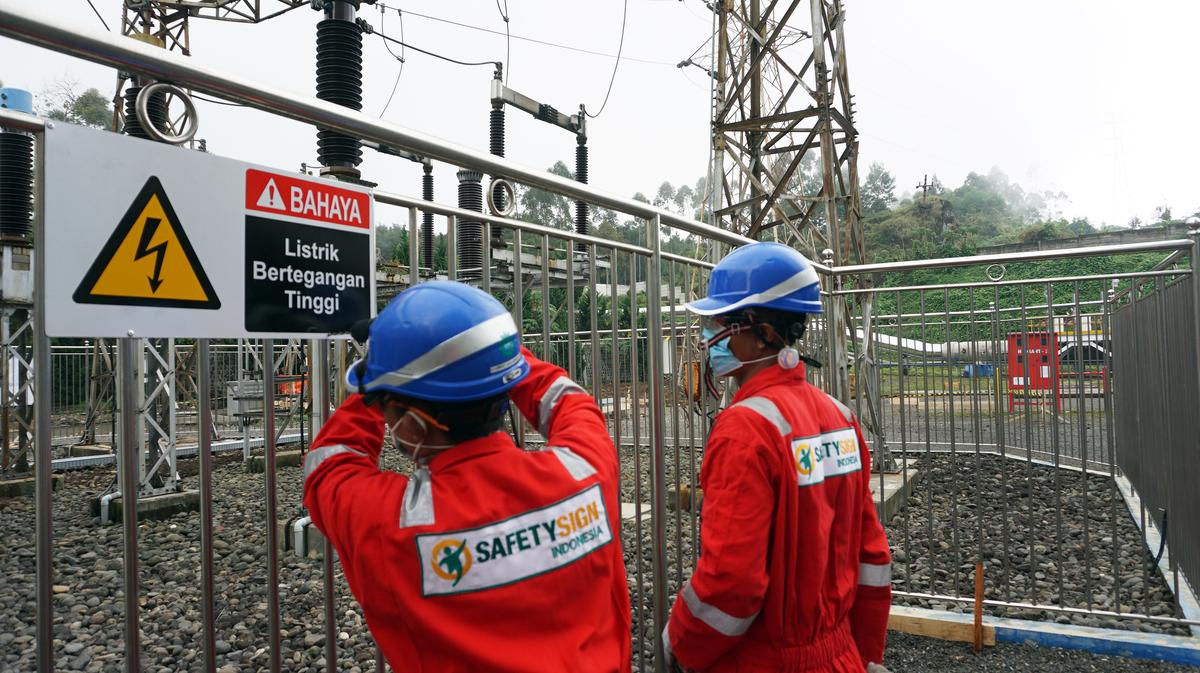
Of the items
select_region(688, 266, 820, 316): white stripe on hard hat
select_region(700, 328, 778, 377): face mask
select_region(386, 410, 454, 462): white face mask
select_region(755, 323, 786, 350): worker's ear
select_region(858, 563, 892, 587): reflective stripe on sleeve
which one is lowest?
select_region(858, 563, 892, 587): reflective stripe on sleeve

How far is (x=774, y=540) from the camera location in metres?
2.18

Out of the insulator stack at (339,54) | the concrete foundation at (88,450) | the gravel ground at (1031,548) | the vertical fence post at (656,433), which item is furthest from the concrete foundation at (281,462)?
the vertical fence post at (656,433)

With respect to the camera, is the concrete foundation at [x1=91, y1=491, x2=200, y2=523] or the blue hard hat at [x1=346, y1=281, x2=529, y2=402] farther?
the concrete foundation at [x1=91, y1=491, x2=200, y2=523]

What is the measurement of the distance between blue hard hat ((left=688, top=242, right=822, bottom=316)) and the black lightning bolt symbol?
160 centimetres

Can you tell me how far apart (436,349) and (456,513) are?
1.09 feet

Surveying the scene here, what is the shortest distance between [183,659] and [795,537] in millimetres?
4658

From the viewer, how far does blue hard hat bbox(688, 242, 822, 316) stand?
2451 mm

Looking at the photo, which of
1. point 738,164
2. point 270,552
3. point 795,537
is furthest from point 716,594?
point 738,164

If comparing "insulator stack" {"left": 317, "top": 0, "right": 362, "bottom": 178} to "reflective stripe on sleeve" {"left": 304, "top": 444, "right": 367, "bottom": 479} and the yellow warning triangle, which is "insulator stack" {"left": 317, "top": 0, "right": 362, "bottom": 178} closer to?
the yellow warning triangle

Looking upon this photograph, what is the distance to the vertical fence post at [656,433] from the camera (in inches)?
116

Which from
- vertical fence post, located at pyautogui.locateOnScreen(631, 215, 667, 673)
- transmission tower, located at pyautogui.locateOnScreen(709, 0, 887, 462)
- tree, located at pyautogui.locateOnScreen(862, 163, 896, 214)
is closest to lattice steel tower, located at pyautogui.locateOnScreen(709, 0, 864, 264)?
transmission tower, located at pyautogui.locateOnScreen(709, 0, 887, 462)

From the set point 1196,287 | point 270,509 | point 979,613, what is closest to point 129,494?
point 270,509

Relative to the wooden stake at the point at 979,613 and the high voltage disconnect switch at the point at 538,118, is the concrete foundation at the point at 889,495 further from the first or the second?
the high voltage disconnect switch at the point at 538,118

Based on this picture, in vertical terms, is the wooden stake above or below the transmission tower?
below
